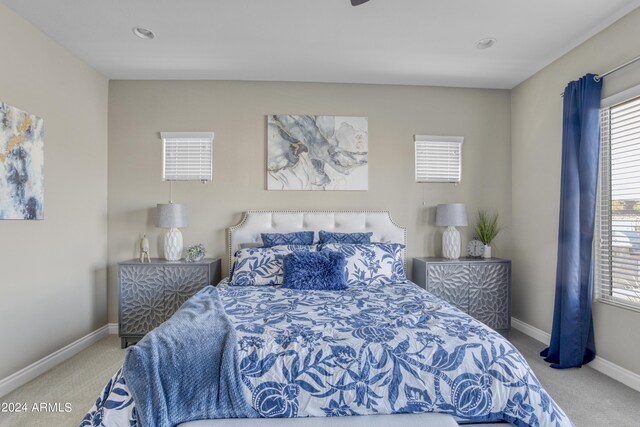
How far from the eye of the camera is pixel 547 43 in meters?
2.96

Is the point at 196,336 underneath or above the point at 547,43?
underneath

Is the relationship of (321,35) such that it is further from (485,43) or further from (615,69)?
(615,69)

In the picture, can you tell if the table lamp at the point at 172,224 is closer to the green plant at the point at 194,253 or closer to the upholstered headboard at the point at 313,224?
the green plant at the point at 194,253

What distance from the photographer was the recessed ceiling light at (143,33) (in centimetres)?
277

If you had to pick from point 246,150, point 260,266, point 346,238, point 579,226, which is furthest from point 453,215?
point 246,150

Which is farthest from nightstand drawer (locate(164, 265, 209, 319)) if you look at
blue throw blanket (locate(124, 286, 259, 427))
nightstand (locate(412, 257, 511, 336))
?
nightstand (locate(412, 257, 511, 336))

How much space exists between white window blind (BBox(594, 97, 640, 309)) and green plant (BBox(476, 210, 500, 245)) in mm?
1072

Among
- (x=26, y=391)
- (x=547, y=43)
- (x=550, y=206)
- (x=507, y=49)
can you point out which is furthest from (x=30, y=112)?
(x=550, y=206)

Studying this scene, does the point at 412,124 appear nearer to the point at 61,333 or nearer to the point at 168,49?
the point at 168,49

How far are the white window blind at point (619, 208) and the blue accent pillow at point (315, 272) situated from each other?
2199 mm

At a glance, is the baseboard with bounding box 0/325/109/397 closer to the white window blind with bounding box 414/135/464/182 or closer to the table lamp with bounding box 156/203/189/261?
the table lamp with bounding box 156/203/189/261

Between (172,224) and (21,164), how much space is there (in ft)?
4.14

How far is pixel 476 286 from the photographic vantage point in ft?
11.5

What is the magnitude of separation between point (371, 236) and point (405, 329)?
196 cm
